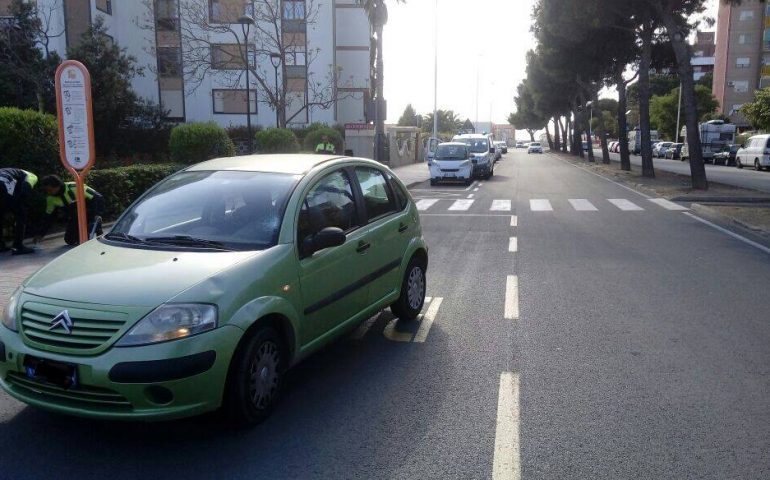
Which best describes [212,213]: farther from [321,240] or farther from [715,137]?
[715,137]

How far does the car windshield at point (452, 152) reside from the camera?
26.5 meters

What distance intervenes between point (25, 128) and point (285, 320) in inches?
366

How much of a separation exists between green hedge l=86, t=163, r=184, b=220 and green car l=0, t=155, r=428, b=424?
7.26 metres

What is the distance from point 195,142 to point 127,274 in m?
14.5

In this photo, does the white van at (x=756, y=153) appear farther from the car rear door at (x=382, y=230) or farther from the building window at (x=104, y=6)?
the car rear door at (x=382, y=230)

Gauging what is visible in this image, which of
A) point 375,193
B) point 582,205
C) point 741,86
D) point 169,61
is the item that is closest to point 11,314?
point 375,193

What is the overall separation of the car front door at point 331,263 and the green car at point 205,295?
0.01 metres

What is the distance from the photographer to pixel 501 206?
712 inches

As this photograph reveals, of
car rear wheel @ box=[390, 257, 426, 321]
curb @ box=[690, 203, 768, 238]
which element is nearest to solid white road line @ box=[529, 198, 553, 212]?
curb @ box=[690, 203, 768, 238]

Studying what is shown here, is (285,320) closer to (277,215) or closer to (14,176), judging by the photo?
(277,215)

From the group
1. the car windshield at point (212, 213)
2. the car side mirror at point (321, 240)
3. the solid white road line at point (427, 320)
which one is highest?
the car windshield at point (212, 213)

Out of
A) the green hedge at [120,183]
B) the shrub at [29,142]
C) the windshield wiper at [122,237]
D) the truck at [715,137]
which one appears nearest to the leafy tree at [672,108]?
the truck at [715,137]

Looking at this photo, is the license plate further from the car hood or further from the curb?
the curb

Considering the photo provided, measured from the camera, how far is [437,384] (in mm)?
5055
